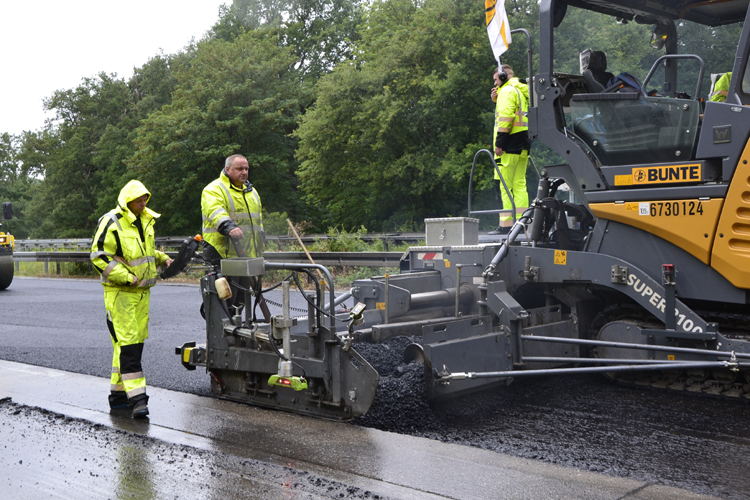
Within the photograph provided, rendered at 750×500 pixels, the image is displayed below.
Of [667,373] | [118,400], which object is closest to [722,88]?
[667,373]

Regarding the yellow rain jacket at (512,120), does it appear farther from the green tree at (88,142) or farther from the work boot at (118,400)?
the green tree at (88,142)

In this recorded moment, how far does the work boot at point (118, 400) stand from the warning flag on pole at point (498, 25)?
513cm

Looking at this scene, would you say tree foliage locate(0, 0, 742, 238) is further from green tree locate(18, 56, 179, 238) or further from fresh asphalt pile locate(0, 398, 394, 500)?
fresh asphalt pile locate(0, 398, 394, 500)

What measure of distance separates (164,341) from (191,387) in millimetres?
2728

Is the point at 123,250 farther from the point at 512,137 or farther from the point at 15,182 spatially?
the point at 15,182

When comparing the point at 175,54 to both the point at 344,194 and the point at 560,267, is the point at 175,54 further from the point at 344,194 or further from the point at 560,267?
the point at 560,267

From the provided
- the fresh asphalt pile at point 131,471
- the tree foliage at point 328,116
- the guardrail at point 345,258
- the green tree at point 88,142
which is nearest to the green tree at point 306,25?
the tree foliage at point 328,116

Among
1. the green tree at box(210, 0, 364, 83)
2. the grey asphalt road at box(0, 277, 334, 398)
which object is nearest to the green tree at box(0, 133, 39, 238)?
the green tree at box(210, 0, 364, 83)

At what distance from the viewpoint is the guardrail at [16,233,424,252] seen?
52.8 feet

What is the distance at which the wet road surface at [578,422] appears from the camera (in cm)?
393

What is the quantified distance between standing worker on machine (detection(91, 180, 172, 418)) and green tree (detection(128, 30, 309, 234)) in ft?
80.2

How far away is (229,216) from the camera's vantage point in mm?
6230

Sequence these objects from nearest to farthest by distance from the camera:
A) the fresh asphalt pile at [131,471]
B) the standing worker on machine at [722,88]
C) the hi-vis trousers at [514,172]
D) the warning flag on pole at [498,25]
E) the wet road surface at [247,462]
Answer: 1. the wet road surface at [247,462]
2. the fresh asphalt pile at [131,471]
3. the standing worker on machine at [722,88]
4. the warning flag on pole at [498,25]
5. the hi-vis trousers at [514,172]

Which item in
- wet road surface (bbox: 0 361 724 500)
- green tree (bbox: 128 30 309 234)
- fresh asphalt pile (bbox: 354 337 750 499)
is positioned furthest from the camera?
green tree (bbox: 128 30 309 234)
